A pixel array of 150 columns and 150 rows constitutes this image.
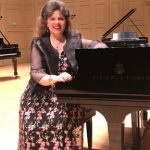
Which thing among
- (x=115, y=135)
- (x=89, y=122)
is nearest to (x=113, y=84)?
(x=115, y=135)

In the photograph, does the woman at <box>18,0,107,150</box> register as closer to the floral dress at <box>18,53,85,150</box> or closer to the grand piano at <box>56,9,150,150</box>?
the floral dress at <box>18,53,85,150</box>

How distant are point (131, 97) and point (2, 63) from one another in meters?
10.4

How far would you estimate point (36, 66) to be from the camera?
253cm

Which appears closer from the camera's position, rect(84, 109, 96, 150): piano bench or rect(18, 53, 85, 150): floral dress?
rect(18, 53, 85, 150): floral dress

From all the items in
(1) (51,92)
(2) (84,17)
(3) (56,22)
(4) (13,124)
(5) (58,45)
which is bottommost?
(4) (13,124)

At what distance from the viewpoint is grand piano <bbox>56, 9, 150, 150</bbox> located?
198cm

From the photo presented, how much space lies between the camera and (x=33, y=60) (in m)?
2.57

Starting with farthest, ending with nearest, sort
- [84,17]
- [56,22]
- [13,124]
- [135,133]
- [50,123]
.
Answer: [84,17] < [13,124] < [135,133] < [56,22] < [50,123]

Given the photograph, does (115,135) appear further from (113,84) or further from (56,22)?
(56,22)

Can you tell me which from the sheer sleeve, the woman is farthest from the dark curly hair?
the sheer sleeve

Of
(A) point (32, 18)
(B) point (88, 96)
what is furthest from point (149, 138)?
(A) point (32, 18)

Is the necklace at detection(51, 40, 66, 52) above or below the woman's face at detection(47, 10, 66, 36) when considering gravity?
A: below

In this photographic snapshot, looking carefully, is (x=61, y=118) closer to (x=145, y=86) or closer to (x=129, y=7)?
(x=145, y=86)

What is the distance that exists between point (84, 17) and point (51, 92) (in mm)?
10576
